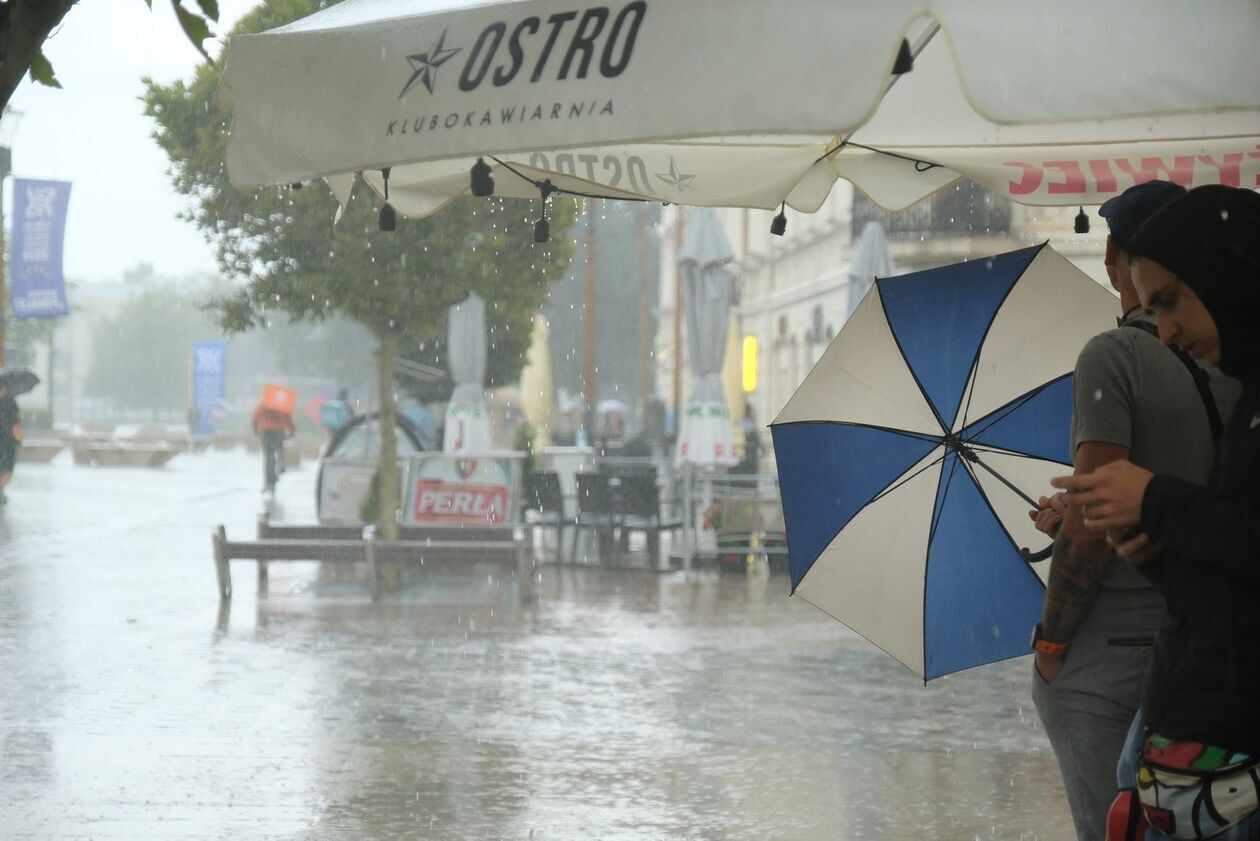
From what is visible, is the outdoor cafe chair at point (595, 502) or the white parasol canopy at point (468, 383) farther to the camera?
the white parasol canopy at point (468, 383)

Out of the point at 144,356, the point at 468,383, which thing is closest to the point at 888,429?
the point at 468,383

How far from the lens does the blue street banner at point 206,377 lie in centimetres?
6338

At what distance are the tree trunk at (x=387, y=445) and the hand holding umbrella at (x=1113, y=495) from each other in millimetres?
12472

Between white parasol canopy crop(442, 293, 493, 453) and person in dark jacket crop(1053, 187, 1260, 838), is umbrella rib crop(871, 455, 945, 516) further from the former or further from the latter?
white parasol canopy crop(442, 293, 493, 453)

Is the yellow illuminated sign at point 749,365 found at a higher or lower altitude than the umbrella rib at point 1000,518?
higher

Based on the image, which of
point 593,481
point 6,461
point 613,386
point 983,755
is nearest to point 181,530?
point 6,461

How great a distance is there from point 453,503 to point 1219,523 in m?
14.5

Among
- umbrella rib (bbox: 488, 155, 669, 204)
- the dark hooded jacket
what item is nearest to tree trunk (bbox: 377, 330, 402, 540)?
umbrella rib (bbox: 488, 155, 669, 204)

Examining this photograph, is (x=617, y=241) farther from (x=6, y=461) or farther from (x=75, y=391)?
(x=75, y=391)

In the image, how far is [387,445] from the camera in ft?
49.5

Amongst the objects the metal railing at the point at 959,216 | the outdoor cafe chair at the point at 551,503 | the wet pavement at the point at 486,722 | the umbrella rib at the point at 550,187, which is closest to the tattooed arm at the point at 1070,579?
the umbrella rib at the point at 550,187

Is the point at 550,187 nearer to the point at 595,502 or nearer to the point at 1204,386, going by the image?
the point at 1204,386

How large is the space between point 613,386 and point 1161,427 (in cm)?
7560

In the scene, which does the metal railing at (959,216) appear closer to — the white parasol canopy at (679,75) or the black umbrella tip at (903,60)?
the white parasol canopy at (679,75)
